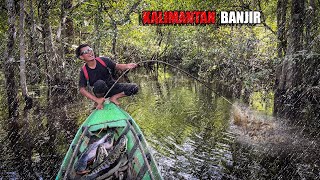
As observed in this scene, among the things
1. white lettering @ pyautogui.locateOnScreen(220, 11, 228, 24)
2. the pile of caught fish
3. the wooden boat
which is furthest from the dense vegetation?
the pile of caught fish

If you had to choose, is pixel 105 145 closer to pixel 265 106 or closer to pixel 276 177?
pixel 276 177

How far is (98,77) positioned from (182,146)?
297cm

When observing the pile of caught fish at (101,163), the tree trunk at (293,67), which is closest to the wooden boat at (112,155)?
the pile of caught fish at (101,163)

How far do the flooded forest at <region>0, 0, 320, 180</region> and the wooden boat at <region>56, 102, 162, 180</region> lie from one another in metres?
1.32

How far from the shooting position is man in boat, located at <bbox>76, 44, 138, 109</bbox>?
6109 mm

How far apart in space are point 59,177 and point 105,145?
2.75 feet

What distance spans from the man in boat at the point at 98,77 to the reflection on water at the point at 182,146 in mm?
1793

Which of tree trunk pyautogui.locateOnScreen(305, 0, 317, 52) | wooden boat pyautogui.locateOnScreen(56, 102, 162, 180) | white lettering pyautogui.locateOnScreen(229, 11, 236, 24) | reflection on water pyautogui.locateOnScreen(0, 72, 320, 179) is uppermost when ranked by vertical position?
white lettering pyautogui.locateOnScreen(229, 11, 236, 24)

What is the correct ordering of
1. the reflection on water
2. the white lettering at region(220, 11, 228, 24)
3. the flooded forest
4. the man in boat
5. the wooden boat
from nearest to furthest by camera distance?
the wooden boat, the man in boat, the reflection on water, the flooded forest, the white lettering at region(220, 11, 228, 24)

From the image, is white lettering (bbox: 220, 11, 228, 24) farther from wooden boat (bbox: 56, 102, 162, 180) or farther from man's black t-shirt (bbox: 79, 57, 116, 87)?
wooden boat (bbox: 56, 102, 162, 180)

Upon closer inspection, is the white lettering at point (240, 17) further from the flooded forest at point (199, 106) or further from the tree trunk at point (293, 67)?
the tree trunk at point (293, 67)

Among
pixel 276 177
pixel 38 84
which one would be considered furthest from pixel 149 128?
pixel 38 84

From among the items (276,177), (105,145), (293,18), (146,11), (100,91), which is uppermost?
(146,11)

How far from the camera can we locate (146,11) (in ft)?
53.2
